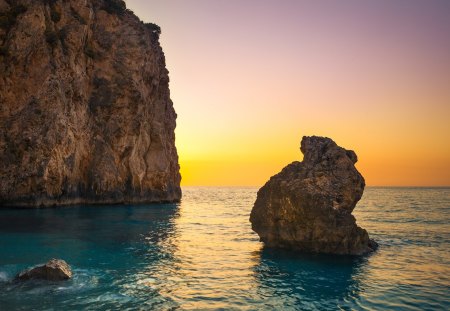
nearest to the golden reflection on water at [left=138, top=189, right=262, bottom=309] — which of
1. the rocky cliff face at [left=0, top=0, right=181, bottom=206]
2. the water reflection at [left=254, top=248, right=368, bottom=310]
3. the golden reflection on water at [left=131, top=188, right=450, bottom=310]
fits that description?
the golden reflection on water at [left=131, top=188, right=450, bottom=310]

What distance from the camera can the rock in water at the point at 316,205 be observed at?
869 inches

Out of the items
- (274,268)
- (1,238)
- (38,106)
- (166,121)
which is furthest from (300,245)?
(166,121)

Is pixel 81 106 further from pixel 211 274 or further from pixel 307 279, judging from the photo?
pixel 307 279

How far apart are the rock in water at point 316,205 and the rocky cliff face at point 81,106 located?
36.0 m

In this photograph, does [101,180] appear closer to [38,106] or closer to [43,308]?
[38,106]

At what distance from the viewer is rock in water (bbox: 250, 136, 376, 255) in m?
22.1

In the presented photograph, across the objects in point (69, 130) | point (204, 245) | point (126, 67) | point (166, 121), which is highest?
point (126, 67)

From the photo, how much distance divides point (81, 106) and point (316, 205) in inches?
1900


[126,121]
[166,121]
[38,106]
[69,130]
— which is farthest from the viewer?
[166,121]

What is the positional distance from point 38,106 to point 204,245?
117ft

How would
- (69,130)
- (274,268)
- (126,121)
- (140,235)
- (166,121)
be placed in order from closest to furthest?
(274,268) → (140,235) → (69,130) → (126,121) → (166,121)

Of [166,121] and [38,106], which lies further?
[166,121]

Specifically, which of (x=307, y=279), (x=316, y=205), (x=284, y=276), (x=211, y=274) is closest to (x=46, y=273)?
(x=211, y=274)

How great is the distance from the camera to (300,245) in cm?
2292
